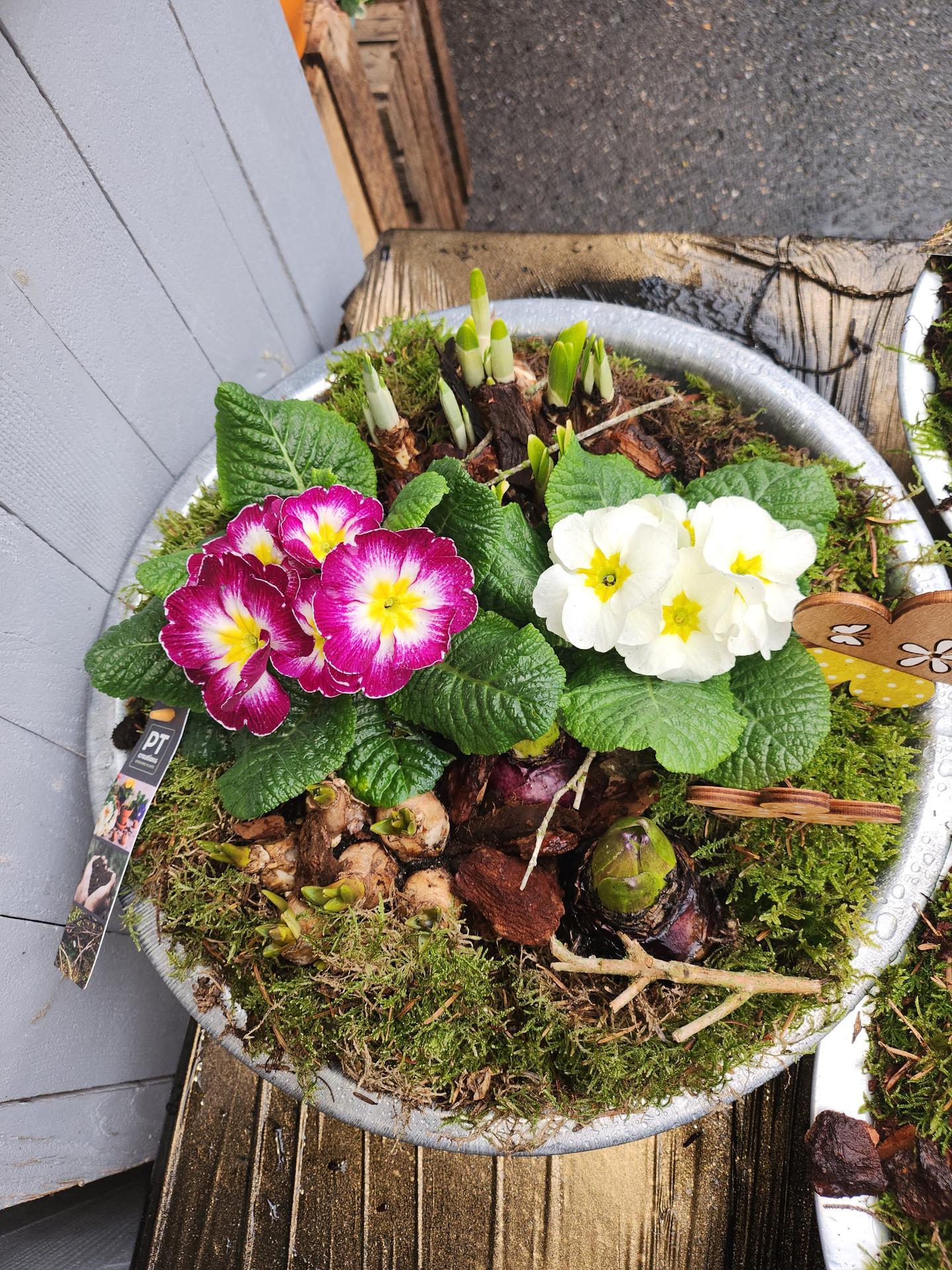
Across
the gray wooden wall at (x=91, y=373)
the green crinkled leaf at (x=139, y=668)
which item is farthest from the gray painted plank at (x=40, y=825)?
the green crinkled leaf at (x=139, y=668)

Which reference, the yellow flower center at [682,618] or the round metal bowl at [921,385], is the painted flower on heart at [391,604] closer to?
the yellow flower center at [682,618]

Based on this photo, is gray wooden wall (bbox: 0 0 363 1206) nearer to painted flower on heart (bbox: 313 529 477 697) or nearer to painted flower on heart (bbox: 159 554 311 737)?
painted flower on heart (bbox: 159 554 311 737)

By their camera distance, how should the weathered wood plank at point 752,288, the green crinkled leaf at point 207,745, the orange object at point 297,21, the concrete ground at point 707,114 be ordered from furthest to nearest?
the concrete ground at point 707,114
the orange object at point 297,21
the weathered wood plank at point 752,288
the green crinkled leaf at point 207,745

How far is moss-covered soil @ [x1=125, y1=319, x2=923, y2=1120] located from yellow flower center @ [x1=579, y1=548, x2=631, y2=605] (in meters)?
0.23

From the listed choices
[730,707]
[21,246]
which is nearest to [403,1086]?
[730,707]

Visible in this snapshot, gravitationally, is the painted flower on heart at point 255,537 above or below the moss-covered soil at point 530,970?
above

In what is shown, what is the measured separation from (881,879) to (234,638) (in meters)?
0.71

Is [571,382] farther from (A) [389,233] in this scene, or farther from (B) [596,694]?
(A) [389,233]

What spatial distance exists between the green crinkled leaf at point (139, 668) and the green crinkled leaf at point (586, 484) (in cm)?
44

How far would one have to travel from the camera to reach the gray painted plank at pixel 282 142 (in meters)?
1.16

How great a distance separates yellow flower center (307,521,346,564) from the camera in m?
0.87

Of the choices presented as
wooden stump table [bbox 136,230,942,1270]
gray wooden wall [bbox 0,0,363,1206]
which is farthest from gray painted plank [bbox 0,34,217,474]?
wooden stump table [bbox 136,230,942,1270]

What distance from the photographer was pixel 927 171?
6.72 ft

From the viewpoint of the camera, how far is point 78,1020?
3.75 ft
